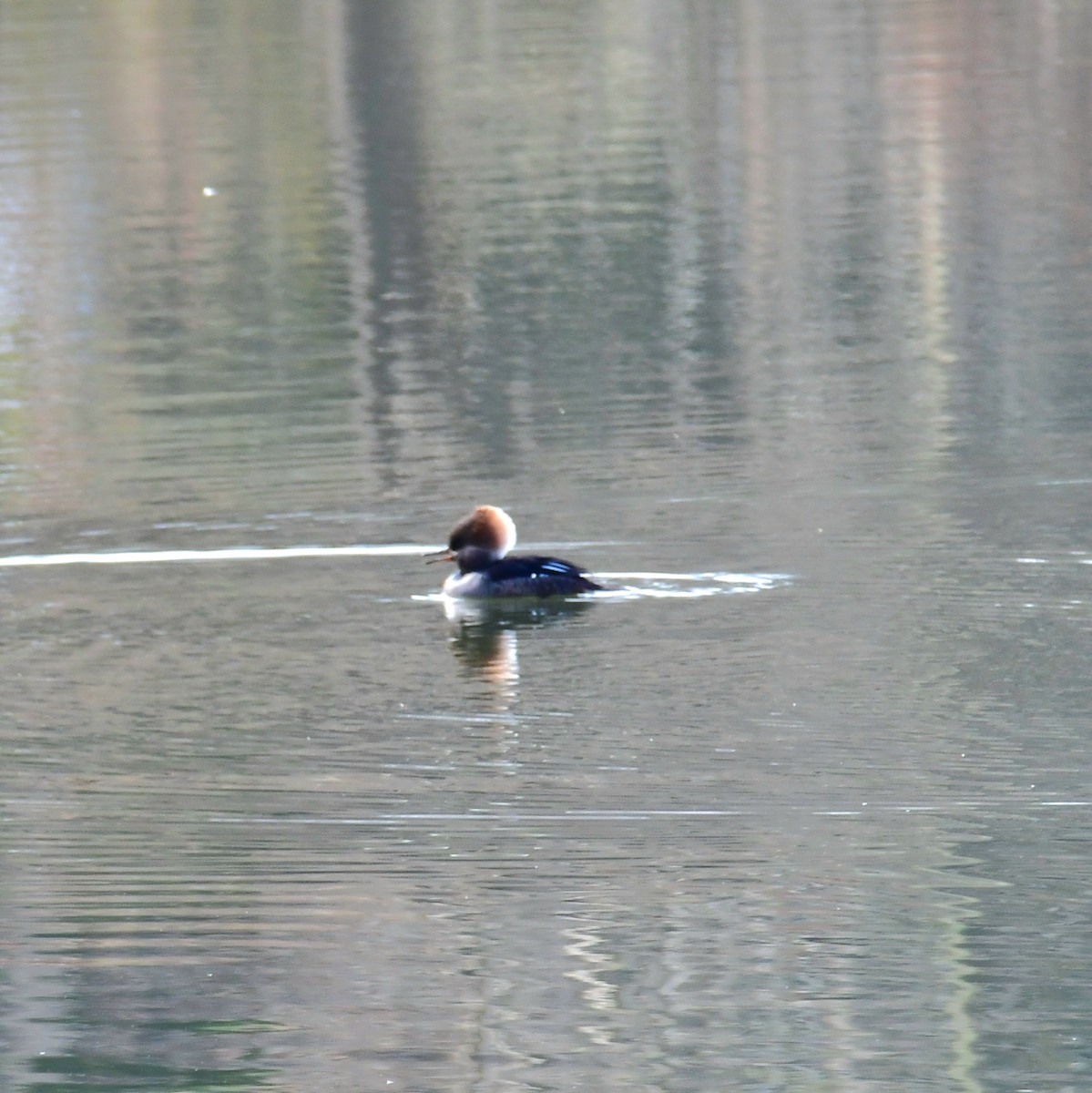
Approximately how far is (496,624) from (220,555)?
156 centimetres

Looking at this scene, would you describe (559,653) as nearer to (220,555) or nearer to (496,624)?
(496,624)

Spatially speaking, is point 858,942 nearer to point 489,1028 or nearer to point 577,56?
point 489,1028

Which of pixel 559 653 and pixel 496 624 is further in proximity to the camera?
pixel 496 624

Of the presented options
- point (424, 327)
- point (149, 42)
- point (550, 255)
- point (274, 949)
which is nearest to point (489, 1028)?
point (274, 949)

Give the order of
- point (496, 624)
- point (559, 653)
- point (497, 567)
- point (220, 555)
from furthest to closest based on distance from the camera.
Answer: point (220, 555) → point (497, 567) → point (496, 624) → point (559, 653)

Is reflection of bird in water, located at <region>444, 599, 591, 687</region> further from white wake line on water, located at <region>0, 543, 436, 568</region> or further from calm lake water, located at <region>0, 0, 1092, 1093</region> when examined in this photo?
white wake line on water, located at <region>0, 543, 436, 568</region>

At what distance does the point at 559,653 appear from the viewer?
386 inches

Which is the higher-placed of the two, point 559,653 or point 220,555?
point 220,555

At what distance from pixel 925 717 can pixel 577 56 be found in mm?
33580

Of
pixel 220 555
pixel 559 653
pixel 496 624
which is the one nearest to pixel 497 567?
pixel 496 624

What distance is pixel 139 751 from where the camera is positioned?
28.3ft

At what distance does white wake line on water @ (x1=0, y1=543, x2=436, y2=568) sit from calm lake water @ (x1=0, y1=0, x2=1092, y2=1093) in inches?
1.6

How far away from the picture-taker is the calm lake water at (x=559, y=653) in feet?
20.7

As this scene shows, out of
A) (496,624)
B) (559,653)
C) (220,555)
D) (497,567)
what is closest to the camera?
(559,653)
